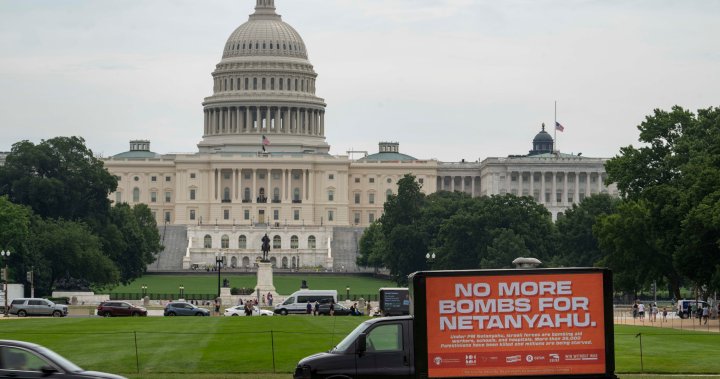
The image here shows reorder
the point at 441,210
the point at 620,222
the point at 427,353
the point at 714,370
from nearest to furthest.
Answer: the point at 427,353
the point at 714,370
the point at 620,222
the point at 441,210

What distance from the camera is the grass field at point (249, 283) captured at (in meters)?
142

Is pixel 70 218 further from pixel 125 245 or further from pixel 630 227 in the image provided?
pixel 630 227

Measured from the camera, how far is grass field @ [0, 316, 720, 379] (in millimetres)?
44750

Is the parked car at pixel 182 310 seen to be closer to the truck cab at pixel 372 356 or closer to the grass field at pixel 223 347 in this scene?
the grass field at pixel 223 347

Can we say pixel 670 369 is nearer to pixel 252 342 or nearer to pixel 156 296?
pixel 252 342

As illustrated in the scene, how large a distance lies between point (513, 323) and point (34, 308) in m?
58.1

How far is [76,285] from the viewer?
12788cm

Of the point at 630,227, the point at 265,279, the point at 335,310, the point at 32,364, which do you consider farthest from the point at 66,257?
the point at 32,364

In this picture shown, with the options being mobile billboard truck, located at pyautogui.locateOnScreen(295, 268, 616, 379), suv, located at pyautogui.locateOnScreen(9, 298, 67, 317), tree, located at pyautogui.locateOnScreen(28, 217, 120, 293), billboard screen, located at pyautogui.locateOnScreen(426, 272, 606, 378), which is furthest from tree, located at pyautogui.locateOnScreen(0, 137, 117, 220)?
billboard screen, located at pyautogui.locateOnScreen(426, 272, 606, 378)

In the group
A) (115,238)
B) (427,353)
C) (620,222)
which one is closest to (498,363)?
(427,353)

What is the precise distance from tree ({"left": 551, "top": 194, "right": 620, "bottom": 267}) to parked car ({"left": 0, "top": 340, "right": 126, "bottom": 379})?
98.1 meters

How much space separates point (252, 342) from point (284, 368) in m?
9.55

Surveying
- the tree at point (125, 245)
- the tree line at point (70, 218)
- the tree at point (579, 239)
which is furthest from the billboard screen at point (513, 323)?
the tree at point (125, 245)

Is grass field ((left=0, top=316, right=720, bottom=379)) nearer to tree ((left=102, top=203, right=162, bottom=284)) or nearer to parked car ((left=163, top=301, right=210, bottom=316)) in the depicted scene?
parked car ((left=163, top=301, right=210, bottom=316))
